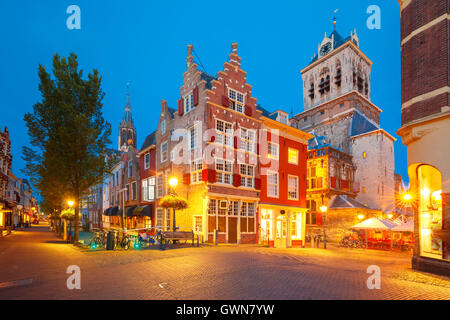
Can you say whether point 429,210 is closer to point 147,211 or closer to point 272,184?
point 272,184

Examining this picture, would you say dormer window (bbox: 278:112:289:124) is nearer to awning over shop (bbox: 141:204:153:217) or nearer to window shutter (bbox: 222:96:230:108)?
window shutter (bbox: 222:96:230:108)

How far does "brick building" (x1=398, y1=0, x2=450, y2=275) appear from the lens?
9891 mm

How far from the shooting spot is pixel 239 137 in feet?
72.7

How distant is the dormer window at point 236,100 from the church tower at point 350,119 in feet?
37.2

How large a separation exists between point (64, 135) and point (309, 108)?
136 ft

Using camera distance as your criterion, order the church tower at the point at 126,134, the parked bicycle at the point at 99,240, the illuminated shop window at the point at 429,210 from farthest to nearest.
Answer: the church tower at the point at 126,134, the parked bicycle at the point at 99,240, the illuminated shop window at the point at 429,210

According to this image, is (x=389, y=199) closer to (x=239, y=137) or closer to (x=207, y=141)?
(x=239, y=137)

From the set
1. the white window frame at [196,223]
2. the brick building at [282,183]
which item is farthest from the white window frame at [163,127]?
the white window frame at [196,223]

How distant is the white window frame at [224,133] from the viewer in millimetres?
21136

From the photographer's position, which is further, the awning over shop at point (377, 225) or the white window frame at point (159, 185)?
the white window frame at point (159, 185)

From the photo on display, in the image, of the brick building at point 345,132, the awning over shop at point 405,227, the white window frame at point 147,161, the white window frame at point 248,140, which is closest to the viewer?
the awning over shop at point 405,227

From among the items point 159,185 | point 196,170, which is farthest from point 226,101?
point 159,185

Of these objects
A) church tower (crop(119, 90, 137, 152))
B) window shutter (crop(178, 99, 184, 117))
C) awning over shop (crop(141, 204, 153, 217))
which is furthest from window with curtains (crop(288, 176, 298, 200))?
church tower (crop(119, 90, 137, 152))

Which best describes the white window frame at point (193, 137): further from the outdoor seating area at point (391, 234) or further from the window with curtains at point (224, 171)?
the outdoor seating area at point (391, 234)
